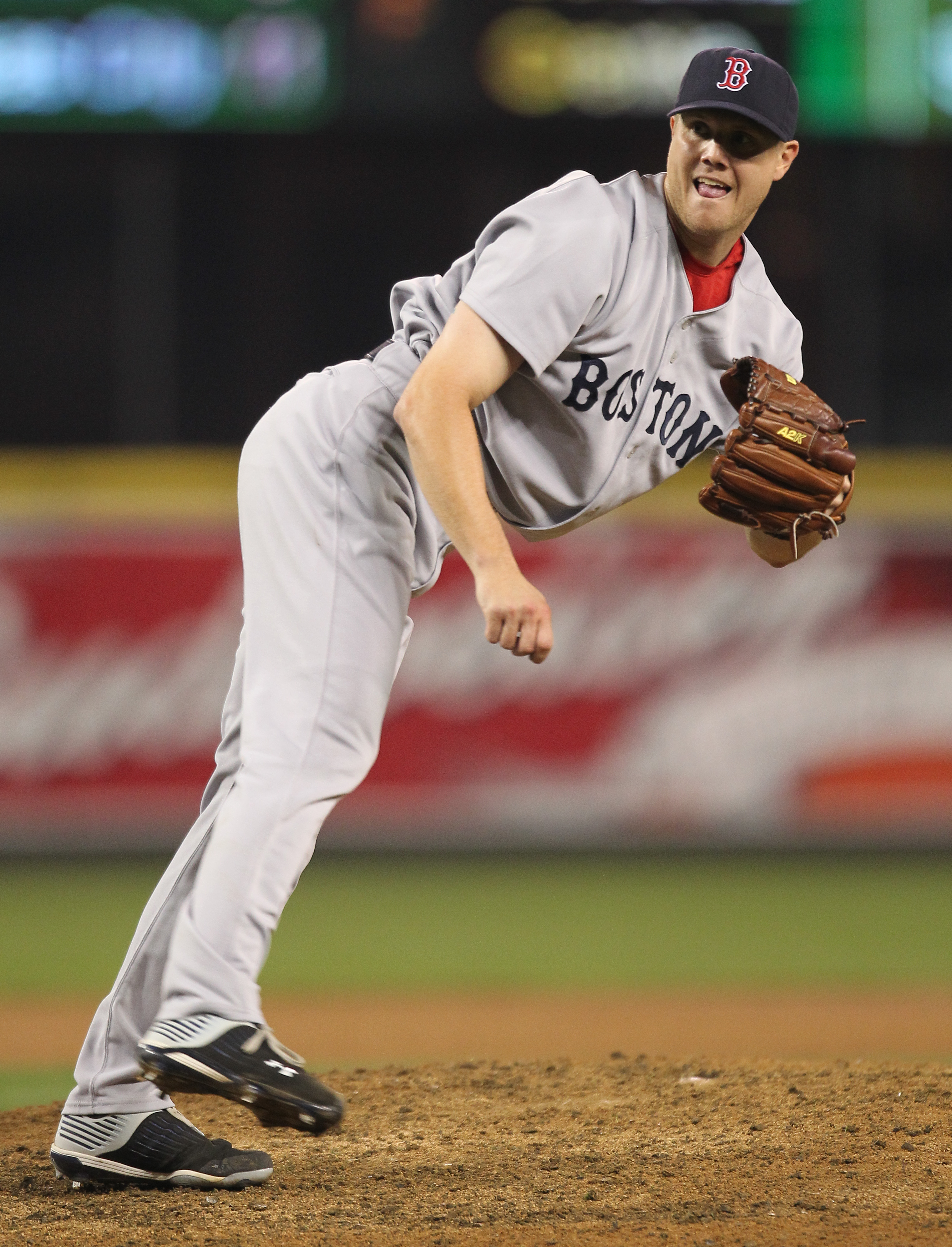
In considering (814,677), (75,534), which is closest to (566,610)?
(814,677)

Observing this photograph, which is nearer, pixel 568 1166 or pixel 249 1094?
pixel 249 1094

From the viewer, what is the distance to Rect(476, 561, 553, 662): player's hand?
83.7 inches

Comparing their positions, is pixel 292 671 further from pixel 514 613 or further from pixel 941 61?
pixel 941 61

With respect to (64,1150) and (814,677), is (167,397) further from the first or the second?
(64,1150)

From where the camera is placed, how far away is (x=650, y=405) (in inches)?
98.9

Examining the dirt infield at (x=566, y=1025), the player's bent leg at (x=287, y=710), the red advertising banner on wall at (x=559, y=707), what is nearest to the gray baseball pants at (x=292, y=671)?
the player's bent leg at (x=287, y=710)

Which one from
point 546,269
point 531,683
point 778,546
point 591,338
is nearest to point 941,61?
point 531,683

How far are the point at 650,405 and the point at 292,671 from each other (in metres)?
0.71

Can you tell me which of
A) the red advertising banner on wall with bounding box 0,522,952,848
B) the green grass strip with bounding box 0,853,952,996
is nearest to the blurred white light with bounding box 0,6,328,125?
the red advertising banner on wall with bounding box 0,522,952,848

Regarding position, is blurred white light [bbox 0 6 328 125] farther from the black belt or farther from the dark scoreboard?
the black belt

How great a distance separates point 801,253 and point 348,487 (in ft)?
25.4

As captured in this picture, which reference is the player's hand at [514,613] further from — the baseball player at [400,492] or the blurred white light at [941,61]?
the blurred white light at [941,61]

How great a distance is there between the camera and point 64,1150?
2.55 metres

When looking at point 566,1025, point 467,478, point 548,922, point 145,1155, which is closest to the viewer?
point 467,478
